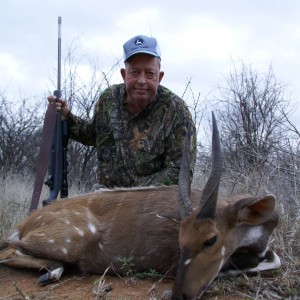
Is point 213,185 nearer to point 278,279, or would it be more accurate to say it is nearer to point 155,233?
point 278,279

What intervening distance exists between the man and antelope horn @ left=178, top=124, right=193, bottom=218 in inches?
68.3

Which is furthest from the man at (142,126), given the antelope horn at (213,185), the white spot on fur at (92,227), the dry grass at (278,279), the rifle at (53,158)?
the antelope horn at (213,185)

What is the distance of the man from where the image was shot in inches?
249

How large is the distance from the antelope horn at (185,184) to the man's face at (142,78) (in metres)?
2.07

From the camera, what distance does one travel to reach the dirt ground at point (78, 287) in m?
4.27

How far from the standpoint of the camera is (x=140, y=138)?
6.43 metres

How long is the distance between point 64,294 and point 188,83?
17.3ft

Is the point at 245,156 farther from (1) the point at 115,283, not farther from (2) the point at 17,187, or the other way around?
(1) the point at 115,283

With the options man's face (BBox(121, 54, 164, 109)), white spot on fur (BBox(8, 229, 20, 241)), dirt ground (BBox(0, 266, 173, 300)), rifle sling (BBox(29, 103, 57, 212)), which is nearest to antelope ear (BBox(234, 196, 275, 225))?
dirt ground (BBox(0, 266, 173, 300))

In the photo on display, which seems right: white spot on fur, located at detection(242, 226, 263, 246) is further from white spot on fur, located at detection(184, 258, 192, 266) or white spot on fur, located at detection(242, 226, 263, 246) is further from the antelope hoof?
the antelope hoof

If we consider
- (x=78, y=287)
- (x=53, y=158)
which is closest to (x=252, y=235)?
(x=78, y=287)

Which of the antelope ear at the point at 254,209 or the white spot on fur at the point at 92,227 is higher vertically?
the antelope ear at the point at 254,209

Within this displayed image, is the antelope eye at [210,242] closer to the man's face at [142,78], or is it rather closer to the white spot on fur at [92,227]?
the white spot on fur at [92,227]

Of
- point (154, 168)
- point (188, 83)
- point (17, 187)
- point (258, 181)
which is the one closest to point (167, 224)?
point (154, 168)
